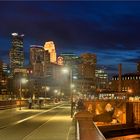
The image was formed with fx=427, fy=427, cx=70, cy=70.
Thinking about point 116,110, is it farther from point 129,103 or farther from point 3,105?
point 3,105

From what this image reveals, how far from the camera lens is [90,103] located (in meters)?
124

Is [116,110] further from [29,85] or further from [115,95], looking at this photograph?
[29,85]

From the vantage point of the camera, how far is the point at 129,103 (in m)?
119

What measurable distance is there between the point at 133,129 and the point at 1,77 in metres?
52.5

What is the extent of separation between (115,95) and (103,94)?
14572 mm

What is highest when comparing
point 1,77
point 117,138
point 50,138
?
point 1,77

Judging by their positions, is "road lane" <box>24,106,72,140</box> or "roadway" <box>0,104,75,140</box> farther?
"roadway" <box>0,104,75,140</box>

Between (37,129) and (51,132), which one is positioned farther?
(37,129)

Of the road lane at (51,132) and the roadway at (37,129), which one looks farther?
the roadway at (37,129)

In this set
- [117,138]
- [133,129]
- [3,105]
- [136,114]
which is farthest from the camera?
[136,114]

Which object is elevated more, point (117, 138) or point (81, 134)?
point (81, 134)

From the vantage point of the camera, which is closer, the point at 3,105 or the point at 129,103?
the point at 3,105

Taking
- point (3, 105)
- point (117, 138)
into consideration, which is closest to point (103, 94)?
point (117, 138)

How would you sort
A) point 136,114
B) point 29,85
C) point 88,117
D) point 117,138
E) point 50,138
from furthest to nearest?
point 29,85 → point 136,114 → point 117,138 → point 88,117 → point 50,138
